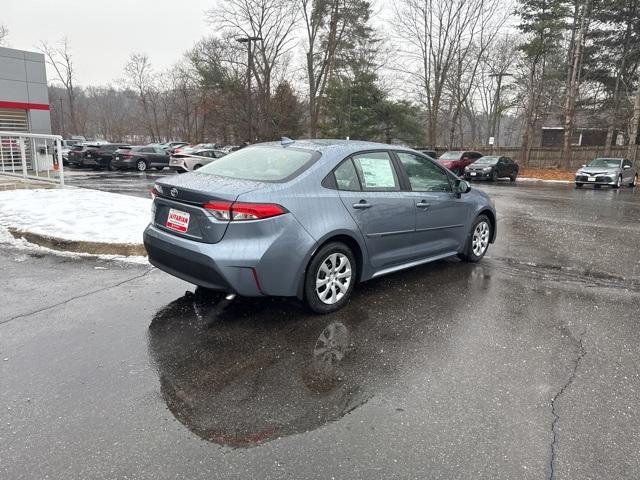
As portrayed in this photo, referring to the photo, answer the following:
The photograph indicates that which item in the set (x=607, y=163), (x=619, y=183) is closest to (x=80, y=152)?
(x=607, y=163)

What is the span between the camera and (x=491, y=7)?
34000mm

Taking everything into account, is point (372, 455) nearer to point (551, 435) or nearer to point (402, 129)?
point (551, 435)

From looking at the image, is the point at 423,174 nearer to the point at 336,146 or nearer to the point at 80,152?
the point at 336,146

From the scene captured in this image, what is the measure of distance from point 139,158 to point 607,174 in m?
23.7

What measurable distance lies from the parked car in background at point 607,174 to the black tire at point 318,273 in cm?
2056

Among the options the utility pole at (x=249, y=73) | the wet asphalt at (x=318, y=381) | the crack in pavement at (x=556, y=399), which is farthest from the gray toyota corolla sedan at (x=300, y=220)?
the utility pole at (x=249, y=73)

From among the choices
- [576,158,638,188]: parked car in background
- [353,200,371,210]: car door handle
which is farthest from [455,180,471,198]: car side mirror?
[576,158,638,188]: parked car in background

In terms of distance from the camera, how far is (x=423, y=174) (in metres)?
5.22

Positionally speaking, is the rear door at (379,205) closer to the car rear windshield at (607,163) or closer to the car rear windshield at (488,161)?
the car rear windshield at (607,163)

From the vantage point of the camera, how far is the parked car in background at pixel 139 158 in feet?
81.7

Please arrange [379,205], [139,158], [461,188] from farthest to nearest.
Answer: [139,158] → [461,188] → [379,205]

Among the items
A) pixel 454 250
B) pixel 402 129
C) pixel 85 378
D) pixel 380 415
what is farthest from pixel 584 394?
pixel 402 129

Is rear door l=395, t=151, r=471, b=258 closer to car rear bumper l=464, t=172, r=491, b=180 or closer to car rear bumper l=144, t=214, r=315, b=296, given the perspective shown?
car rear bumper l=144, t=214, r=315, b=296

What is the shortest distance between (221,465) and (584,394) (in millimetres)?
2363
